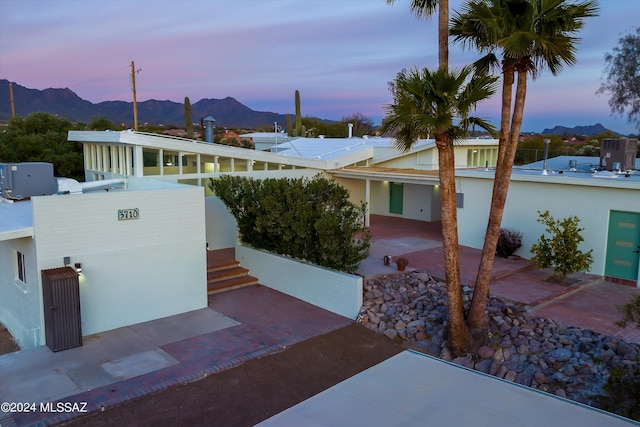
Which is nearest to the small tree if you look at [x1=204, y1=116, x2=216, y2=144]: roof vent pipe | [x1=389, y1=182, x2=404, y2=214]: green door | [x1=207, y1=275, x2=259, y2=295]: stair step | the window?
[x1=207, y1=275, x2=259, y2=295]: stair step

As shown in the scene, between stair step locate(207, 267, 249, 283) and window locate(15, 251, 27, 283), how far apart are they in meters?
4.55

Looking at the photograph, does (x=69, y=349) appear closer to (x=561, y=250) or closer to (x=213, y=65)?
(x=561, y=250)

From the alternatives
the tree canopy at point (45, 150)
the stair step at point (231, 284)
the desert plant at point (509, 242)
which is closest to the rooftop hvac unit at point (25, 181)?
the stair step at point (231, 284)

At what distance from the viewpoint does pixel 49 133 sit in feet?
81.5

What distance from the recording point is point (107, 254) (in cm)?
1084

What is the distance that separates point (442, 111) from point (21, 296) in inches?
393

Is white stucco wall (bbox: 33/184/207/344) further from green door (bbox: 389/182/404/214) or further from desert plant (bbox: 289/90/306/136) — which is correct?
desert plant (bbox: 289/90/306/136)

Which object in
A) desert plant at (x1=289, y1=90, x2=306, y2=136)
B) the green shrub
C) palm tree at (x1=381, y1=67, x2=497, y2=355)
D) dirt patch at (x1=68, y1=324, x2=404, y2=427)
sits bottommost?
dirt patch at (x1=68, y1=324, x2=404, y2=427)

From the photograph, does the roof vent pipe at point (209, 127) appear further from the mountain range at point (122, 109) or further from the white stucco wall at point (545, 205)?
the mountain range at point (122, 109)

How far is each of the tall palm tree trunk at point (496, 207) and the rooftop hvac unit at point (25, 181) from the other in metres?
11.8

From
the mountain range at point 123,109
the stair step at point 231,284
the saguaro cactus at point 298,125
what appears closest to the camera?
the stair step at point 231,284

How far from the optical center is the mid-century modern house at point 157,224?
10320 mm

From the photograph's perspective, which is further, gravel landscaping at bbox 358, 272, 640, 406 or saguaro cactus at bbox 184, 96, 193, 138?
saguaro cactus at bbox 184, 96, 193, 138

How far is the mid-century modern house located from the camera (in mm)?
10320
